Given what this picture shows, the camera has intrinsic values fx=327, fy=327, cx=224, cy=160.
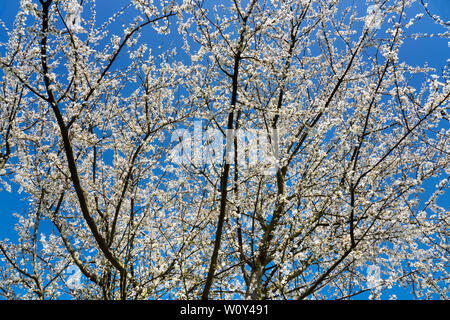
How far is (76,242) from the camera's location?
588cm

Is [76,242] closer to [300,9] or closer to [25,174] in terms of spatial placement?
[25,174]

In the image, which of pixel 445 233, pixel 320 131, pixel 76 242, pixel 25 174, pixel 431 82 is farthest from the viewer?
pixel 76 242

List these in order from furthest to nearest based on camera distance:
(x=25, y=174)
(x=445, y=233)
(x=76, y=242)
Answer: (x=76, y=242)
(x=25, y=174)
(x=445, y=233)

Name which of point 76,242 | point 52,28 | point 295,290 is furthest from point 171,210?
point 52,28

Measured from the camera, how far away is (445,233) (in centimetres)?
512

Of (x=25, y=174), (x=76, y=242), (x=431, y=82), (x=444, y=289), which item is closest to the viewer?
(x=431, y=82)
